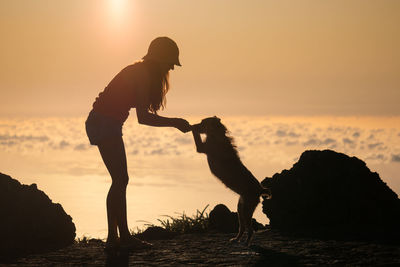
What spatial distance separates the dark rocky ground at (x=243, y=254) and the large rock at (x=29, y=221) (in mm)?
544

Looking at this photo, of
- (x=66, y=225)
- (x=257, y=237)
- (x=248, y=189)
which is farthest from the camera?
(x=66, y=225)

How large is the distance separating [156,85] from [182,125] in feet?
2.38

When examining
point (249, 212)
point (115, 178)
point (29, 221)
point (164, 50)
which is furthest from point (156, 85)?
point (29, 221)

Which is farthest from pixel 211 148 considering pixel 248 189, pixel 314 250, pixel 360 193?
pixel 360 193

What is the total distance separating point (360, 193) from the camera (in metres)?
10.5

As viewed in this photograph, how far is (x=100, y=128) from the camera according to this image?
8906mm

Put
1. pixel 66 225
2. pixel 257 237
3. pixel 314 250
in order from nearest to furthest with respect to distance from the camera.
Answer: pixel 314 250, pixel 257 237, pixel 66 225

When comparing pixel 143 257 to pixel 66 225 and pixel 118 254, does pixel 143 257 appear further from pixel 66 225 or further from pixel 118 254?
pixel 66 225

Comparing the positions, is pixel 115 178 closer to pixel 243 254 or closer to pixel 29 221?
pixel 243 254

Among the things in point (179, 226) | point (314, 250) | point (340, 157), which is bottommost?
point (314, 250)

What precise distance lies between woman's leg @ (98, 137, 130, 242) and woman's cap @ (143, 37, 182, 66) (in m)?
1.35

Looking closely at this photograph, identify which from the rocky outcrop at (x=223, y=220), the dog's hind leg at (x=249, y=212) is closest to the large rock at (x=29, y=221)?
the rocky outcrop at (x=223, y=220)

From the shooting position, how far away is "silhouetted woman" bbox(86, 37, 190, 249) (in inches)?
349

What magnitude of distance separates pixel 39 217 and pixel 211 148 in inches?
136
